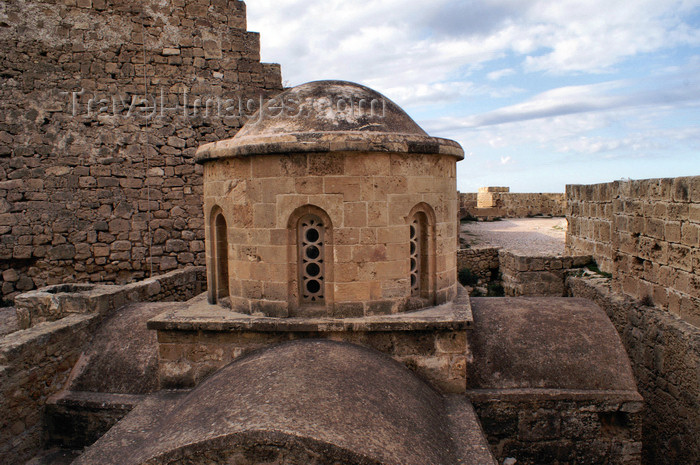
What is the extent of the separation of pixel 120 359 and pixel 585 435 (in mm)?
5288

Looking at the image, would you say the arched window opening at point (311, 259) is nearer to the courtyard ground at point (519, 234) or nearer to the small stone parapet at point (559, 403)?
the small stone parapet at point (559, 403)

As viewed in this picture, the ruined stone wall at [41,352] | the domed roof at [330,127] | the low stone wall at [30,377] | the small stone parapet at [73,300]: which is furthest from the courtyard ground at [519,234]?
the low stone wall at [30,377]

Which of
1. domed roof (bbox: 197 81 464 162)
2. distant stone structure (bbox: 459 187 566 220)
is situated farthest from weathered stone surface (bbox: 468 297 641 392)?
distant stone structure (bbox: 459 187 566 220)

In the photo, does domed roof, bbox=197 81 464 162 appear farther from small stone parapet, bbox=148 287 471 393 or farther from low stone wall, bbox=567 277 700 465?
low stone wall, bbox=567 277 700 465

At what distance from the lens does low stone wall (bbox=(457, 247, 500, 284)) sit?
12672mm

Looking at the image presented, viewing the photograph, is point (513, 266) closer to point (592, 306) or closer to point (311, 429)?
point (592, 306)

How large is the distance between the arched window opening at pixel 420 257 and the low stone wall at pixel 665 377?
2.74 metres

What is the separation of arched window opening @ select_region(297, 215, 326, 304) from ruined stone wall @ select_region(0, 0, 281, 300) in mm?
5767

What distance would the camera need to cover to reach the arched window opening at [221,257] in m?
6.18

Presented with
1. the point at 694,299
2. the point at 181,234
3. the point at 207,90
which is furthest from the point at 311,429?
the point at 207,90

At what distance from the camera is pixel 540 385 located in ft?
17.1

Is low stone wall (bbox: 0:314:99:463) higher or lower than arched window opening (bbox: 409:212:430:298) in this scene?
lower

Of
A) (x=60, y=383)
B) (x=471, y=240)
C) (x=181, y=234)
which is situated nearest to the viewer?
(x=60, y=383)

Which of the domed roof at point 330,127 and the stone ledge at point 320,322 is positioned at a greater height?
the domed roof at point 330,127
